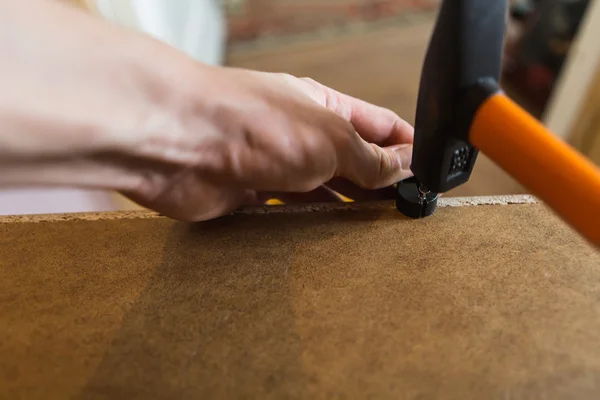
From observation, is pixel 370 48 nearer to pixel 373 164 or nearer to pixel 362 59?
pixel 362 59

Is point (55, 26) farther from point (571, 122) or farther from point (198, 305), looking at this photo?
point (571, 122)

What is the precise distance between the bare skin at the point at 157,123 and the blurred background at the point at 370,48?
624mm

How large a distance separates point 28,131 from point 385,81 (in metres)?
1.69

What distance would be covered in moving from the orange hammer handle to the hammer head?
0.08 ft

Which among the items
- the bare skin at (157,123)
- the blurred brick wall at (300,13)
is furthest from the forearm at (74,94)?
the blurred brick wall at (300,13)

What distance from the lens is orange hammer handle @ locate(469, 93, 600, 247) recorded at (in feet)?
1.14

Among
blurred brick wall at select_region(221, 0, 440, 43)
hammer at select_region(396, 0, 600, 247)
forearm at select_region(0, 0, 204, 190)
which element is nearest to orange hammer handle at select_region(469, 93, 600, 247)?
hammer at select_region(396, 0, 600, 247)

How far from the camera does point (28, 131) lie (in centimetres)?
35

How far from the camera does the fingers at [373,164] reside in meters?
0.52

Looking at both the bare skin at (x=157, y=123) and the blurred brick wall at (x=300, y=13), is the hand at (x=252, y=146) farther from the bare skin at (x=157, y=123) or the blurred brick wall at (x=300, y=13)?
the blurred brick wall at (x=300, y=13)

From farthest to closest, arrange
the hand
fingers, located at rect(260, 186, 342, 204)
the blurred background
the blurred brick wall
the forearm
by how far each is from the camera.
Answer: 1. the blurred brick wall
2. the blurred background
3. fingers, located at rect(260, 186, 342, 204)
4. the hand
5. the forearm

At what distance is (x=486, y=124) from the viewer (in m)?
0.40

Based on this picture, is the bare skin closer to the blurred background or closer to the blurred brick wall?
the blurred background

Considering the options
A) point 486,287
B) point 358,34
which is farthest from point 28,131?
point 358,34
